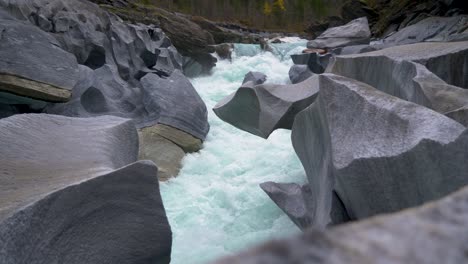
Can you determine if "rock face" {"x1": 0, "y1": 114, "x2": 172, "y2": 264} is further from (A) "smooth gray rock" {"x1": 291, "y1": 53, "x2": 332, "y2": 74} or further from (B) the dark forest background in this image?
(B) the dark forest background

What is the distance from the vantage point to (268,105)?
512cm

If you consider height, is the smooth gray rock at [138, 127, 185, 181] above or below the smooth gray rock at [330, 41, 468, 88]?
below

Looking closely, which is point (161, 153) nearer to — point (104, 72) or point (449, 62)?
point (104, 72)

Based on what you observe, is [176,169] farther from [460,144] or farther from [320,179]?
[460,144]

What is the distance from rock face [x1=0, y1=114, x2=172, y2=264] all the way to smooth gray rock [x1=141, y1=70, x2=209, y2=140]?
3.56 metres

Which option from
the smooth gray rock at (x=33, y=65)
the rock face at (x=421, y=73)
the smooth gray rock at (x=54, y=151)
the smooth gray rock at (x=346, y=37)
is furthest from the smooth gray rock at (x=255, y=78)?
the smooth gray rock at (x=54, y=151)

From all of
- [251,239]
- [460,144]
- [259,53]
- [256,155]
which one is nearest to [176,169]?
[256,155]

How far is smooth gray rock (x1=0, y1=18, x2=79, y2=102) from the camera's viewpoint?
5.74 metres

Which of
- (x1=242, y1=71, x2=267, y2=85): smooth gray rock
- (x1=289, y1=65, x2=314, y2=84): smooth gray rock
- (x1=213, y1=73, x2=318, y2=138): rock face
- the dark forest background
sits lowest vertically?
the dark forest background

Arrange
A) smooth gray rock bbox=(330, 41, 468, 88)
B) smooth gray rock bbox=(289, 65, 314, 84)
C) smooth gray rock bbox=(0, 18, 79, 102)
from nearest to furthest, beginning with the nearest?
smooth gray rock bbox=(330, 41, 468, 88) → smooth gray rock bbox=(0, 18, 79, 102) → smooth gray rock bbox=(289, 65, 314, 84)

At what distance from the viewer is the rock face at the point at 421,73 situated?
10.9ft

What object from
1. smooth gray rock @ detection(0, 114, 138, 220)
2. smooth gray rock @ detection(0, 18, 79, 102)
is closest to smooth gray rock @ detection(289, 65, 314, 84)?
smooth gray rock @ detection(0, 18, 79, 102)

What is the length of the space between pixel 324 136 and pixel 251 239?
4.79ft

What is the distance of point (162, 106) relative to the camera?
7.57 metres
